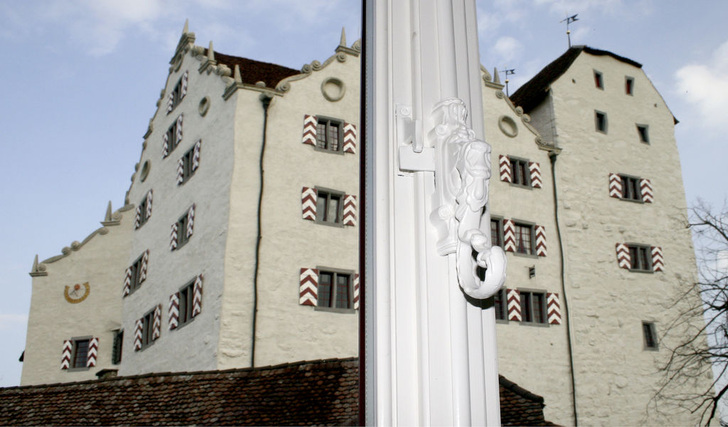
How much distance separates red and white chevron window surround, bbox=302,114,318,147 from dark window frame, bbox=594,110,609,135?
575cm

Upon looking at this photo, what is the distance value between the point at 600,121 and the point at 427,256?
15278mm

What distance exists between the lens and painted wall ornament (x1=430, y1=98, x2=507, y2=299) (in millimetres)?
1072

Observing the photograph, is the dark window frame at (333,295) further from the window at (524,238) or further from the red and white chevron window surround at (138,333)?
the red and white chevron window surround at (138,333)

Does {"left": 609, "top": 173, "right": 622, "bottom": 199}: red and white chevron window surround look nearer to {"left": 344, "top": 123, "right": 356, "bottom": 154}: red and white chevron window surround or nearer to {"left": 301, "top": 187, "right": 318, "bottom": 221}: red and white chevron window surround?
{"left": 344, "top": 123, "right": 356, "bottom": 154}: red and white chevron window surround

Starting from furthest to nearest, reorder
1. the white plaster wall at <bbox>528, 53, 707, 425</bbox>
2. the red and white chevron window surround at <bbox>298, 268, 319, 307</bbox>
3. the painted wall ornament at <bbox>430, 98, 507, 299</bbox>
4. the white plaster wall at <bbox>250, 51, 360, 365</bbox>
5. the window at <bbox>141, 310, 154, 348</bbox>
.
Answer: the white plaster wall at <bbox>528, 53, 707, 425</bbox> → the window at <bbox>141, 310, 154, 348</bbox> → the red and white chevron window surround at <bbox>298, 268, 319, 307</bbox> → the white plaster wall at <bbox>250, 51, 360, 365</bbox> → the painted wall ornament at <bbox>430, 98, 507, 299</bbox>

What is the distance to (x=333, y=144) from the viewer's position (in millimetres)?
12633

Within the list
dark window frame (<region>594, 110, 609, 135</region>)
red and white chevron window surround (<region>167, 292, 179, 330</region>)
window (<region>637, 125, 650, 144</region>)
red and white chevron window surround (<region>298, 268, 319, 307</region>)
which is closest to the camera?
red and white chevron window surround (<region>298, 268, 319, 307</region>)

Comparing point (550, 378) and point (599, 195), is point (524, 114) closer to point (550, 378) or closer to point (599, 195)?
point (599, 195)

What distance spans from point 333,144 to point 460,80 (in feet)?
37.4

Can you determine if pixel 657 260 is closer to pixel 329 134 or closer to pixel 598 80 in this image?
pixel 598 80

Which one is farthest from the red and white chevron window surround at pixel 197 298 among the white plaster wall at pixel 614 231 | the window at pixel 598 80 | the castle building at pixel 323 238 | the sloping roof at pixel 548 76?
the window at pixel 598 80

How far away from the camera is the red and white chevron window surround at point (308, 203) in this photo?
11914 mm

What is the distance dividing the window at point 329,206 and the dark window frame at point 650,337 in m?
5.79

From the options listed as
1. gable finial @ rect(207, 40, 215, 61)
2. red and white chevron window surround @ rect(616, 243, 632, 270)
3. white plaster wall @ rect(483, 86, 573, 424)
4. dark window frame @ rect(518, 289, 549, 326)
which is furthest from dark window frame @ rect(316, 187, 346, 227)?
red and white chevron window surround @ rect(616, 243, 632, 270)
